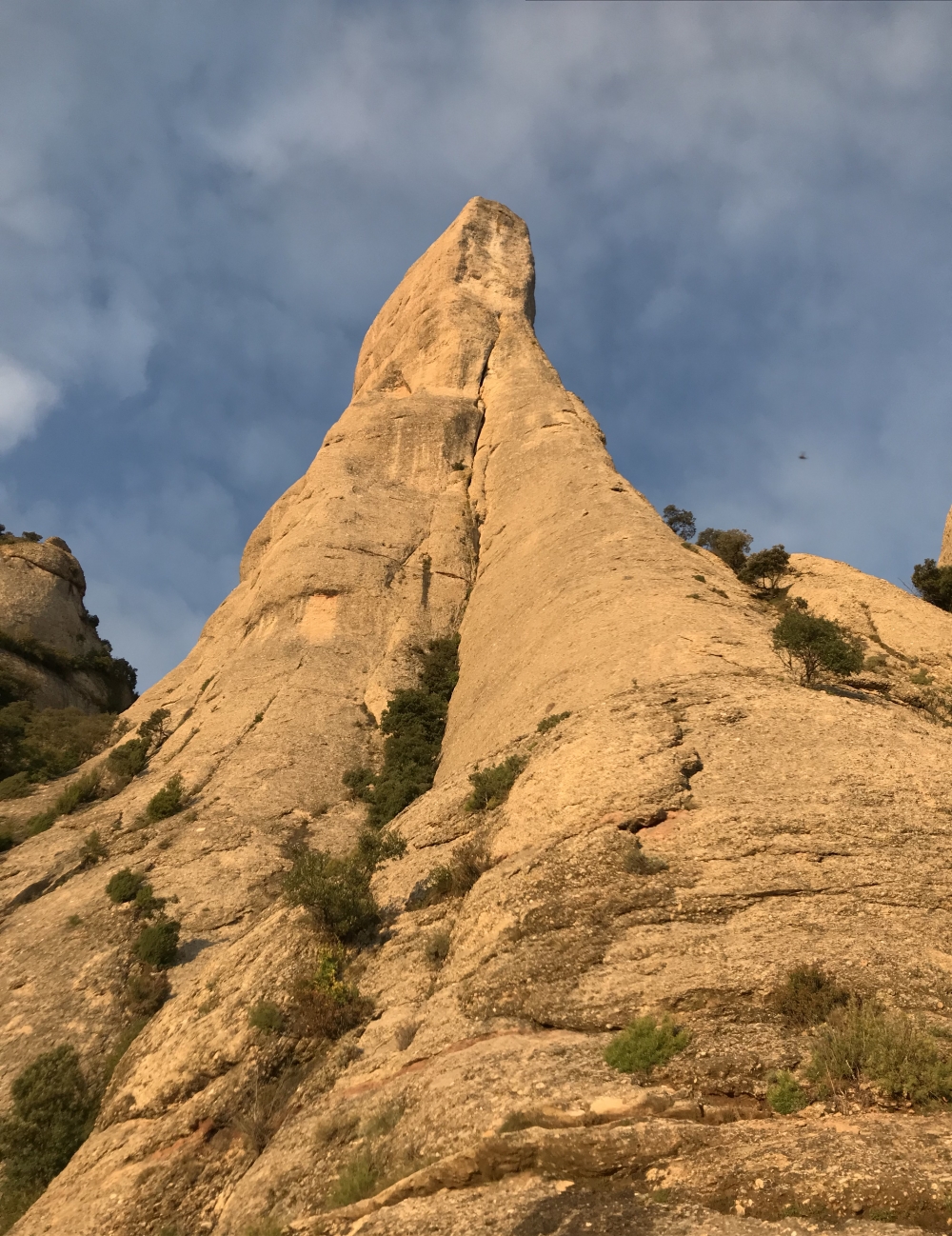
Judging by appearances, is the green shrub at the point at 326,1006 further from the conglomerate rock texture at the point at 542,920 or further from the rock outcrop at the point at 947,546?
the rock outcrop at the point at 947,546

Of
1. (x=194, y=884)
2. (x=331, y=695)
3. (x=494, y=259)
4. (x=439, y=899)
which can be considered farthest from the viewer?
(x=494, y=259)

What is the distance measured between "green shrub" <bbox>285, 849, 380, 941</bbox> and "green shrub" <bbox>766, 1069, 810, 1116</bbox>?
687 cm

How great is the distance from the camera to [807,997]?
880 cm

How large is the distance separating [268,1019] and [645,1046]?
18.2 feet

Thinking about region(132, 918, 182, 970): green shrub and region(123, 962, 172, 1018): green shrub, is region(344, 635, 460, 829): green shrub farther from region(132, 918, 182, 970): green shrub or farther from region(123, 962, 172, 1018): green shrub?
region(123, 962, 172, 1018): green shrub

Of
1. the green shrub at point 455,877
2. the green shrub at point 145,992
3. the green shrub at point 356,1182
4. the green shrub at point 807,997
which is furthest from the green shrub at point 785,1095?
the green shrub at point 145,992

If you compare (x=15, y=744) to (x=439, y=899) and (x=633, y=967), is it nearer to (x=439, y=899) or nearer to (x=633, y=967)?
(x=439, y=899)

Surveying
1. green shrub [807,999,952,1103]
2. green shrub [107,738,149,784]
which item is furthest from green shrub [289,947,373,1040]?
green shrub [107,738,149,784]

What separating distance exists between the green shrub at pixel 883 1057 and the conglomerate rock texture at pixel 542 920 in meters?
0.25

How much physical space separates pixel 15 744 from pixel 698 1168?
83.7 feet

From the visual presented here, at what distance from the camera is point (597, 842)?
1237cm

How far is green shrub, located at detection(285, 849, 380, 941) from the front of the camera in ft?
43.2

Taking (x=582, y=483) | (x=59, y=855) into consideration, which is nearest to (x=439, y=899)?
(x=59, y=855)

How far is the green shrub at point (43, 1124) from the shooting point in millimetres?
11859
